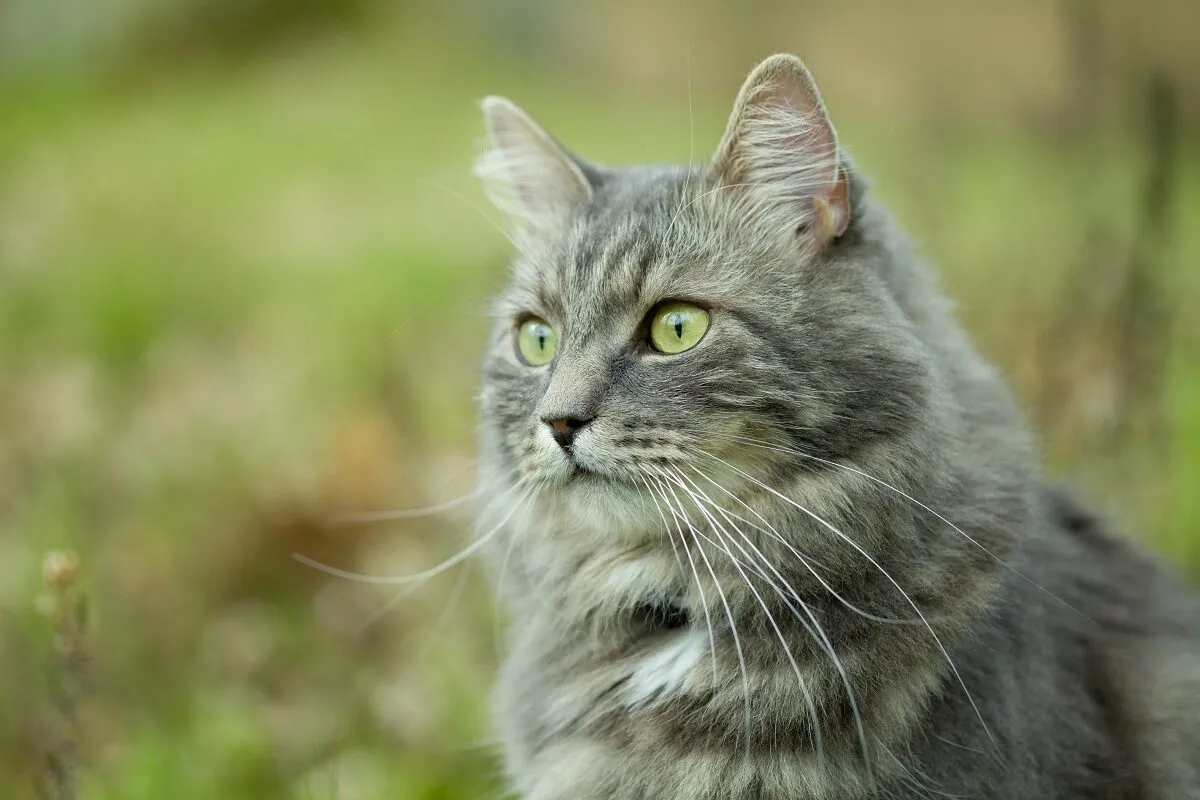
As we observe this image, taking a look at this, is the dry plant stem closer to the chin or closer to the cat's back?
the chin

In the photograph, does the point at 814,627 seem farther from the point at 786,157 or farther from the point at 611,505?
the point at 786,157

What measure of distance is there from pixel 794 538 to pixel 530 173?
3.37 feet

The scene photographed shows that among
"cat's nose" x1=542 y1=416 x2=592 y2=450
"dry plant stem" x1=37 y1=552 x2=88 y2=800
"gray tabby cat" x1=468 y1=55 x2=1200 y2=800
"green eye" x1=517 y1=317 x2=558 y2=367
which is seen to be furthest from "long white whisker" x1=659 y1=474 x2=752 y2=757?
"dry plant stem" x1=37 y1=552 x2=88 y2=800

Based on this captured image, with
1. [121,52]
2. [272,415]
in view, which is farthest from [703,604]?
[121,52]

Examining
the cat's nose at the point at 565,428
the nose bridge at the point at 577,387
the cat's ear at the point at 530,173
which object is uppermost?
the cat's ear at the point at 530,173

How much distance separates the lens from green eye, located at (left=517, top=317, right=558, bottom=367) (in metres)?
2.14

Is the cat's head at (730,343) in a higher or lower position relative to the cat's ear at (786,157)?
lower

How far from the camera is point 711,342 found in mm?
1863

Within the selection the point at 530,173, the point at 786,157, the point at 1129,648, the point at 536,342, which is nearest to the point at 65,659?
the point at 536,342

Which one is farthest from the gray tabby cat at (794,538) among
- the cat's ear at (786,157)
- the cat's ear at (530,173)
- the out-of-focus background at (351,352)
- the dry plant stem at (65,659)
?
the dry plant stem at (65,659)

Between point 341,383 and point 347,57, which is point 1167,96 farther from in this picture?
point 347,57

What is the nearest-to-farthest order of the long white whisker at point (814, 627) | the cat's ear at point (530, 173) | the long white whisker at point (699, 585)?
the long white whisker at point (814, 627), the long white whisker at point (699, 585), the cat's ear at point (530, 173)

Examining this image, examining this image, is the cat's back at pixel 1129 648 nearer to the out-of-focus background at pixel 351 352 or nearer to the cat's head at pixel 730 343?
the cat's head at pixel 730 343

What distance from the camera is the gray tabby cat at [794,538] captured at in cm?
177
